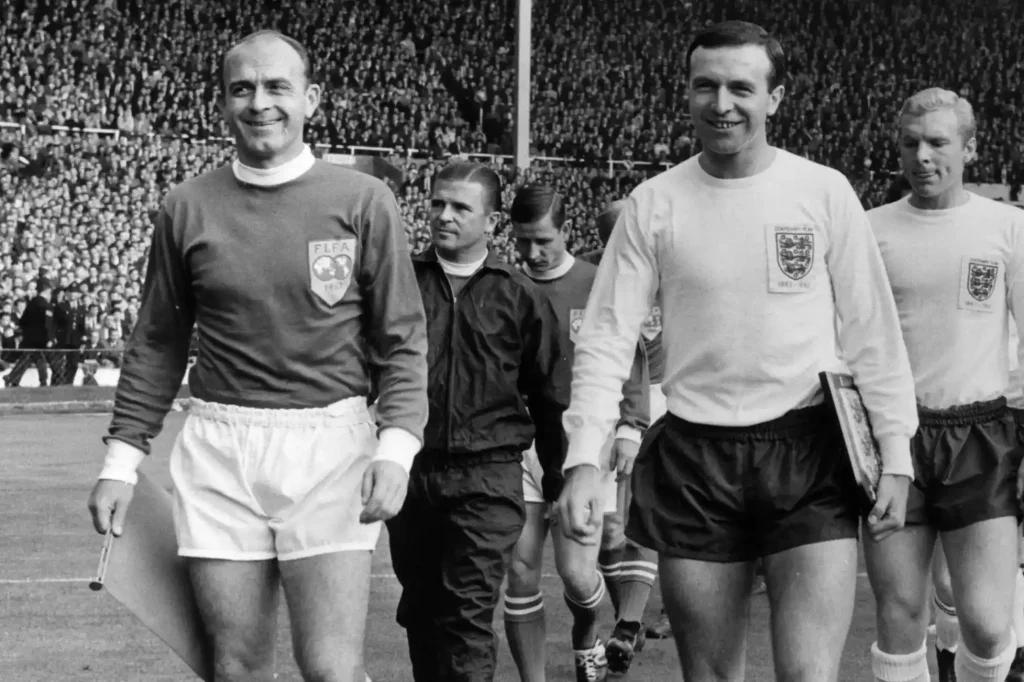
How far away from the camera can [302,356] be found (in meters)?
4.00

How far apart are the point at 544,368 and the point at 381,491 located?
2.06 meters

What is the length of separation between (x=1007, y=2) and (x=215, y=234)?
4350cm

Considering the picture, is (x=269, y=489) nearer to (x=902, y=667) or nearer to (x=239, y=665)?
(x=239, y=665)

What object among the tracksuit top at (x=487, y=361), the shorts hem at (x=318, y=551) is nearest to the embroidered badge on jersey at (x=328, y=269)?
the shorts hem at (x=318, y=551)

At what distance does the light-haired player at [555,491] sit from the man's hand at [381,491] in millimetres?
2092

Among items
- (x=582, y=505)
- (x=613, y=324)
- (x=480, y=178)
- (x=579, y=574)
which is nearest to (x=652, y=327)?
(x=579, y=574)

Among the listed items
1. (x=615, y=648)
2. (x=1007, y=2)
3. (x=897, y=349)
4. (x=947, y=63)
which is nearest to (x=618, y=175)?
(x=947, y=63)

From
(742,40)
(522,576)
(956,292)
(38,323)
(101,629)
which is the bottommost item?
(38,323)

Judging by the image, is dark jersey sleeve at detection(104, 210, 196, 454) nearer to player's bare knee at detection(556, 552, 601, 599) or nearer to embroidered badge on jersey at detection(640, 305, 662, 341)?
player's bare knee at detection(556, 552, 601, 599)

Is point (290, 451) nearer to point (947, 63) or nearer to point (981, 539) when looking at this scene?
point (981, 539)

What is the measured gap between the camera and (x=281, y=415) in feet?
13.0

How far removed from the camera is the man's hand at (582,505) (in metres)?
3.70

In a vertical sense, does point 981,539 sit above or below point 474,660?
above

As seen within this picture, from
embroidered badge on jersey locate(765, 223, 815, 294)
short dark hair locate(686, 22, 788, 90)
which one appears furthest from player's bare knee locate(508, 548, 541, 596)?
short dark hair locate(686, 22, 788, 90)
